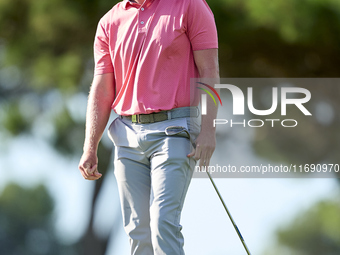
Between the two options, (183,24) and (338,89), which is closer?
(183,24)

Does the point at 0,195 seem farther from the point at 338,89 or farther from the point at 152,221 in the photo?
the point at 152,221

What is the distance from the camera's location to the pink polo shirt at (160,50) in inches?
89.6

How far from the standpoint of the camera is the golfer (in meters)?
2.22

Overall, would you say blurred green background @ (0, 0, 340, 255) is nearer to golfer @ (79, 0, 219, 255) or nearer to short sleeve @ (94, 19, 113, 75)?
short sleeve @ (94, 19, 113, 75)

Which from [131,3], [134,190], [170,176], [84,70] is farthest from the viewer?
[84,70]

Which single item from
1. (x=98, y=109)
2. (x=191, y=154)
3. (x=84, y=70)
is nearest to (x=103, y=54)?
(x=98, y=109)

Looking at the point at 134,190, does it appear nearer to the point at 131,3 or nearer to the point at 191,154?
the point at 191,154

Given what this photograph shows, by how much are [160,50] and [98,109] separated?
37cm

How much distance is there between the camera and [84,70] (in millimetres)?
6766

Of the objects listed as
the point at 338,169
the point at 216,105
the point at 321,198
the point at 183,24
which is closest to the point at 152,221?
the point at 216,105

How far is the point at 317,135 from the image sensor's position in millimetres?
7020

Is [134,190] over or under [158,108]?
under

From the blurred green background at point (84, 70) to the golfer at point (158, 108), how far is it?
396cm

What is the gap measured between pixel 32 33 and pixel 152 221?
5059 mm
